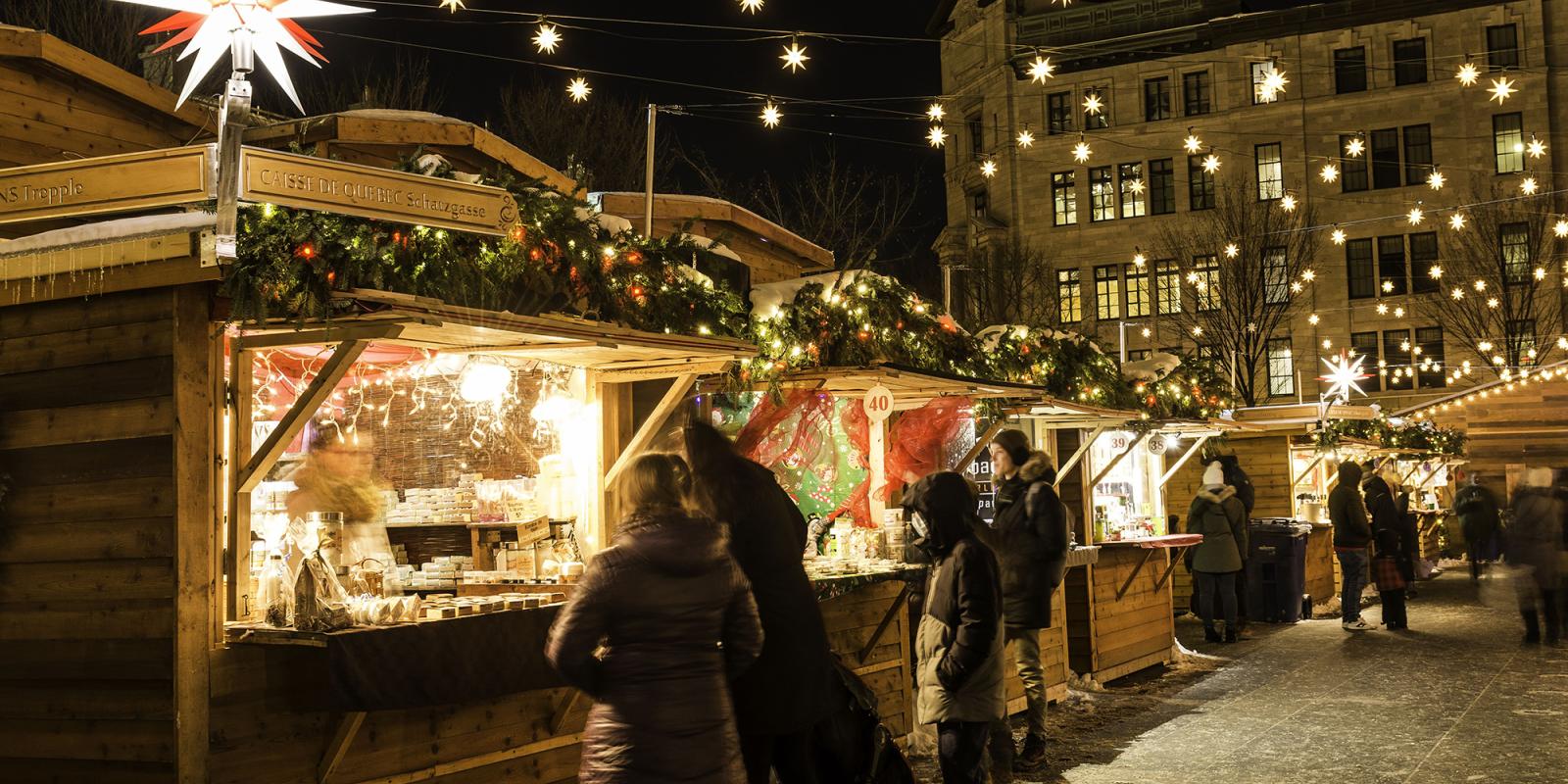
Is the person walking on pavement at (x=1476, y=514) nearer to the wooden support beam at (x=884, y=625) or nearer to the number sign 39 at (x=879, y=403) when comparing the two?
the number sign 39 at (x=879, y=403)

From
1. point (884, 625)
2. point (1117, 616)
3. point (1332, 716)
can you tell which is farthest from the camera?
point (1117, 616)

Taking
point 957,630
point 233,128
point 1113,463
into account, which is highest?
point 233,128

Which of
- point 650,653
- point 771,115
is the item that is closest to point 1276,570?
point 771,115

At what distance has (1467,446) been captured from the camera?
121ft

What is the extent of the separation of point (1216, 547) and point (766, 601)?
11403 millimetres

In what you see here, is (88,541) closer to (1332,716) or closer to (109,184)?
(109,184)

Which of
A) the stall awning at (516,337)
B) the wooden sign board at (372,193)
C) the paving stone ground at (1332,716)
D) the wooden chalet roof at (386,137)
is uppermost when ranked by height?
the wooden chalet roof at (386,137)

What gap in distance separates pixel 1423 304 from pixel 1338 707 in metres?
37.7

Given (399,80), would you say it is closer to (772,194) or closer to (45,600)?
(772,194)

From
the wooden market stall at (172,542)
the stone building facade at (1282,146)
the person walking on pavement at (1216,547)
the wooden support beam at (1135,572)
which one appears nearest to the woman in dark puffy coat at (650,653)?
the wooden market stall at (172,542)

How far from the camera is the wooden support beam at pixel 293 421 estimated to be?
229 inches

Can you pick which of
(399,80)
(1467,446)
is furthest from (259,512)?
(1467,446)

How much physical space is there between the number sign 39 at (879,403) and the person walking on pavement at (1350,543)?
29.2 feet

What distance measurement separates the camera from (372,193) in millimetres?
5434
